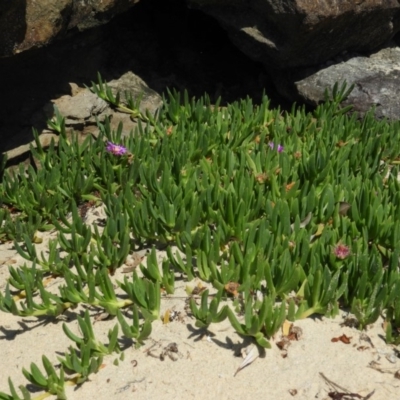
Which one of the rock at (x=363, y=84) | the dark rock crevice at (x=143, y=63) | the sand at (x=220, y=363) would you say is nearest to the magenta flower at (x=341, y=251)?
the sand at (x=220, y=363)

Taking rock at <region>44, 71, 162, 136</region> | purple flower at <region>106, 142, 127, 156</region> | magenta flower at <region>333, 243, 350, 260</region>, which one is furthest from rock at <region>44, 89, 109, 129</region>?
magenta flower at <region>333, 243, 350, 260</region>

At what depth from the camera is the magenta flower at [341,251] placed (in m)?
2.75

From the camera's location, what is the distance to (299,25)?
157 inches

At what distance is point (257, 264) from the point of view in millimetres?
2752

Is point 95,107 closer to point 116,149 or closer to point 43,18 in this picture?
point 116,149

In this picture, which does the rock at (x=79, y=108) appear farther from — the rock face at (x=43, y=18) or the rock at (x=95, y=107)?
the rock face at (x=43, y=18)

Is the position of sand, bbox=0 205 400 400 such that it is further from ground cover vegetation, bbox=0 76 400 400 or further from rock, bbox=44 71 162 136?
rock, bbox=44 71 162 136

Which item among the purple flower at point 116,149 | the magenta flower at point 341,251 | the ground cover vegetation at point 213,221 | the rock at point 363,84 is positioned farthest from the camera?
the rock at point 363,84

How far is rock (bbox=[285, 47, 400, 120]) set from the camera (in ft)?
13.8

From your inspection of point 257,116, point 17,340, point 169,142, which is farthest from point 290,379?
point 257,116

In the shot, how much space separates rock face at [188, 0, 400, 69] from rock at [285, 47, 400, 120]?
0.10m

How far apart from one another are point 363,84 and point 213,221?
1.63m

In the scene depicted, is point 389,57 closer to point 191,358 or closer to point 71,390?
point 191,358

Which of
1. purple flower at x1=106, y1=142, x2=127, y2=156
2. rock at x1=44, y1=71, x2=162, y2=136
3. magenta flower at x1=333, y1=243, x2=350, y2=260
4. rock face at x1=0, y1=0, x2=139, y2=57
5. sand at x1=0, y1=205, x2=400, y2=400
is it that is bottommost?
sand at x1=0, y1=205, x2=400, y2=400
